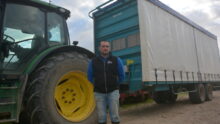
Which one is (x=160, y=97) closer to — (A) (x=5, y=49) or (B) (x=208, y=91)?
(B) (x=208, y=91)

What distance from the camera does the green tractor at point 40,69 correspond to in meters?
3.12

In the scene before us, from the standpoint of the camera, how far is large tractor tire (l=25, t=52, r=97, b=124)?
3131 millimetres

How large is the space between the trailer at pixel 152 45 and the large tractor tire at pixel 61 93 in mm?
2251

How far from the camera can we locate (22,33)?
3635 millimetres

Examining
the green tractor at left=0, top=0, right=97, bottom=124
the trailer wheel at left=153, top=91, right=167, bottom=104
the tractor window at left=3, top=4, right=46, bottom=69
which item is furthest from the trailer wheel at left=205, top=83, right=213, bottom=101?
the tractor window at left=3, top=4, right=46, bottom=69

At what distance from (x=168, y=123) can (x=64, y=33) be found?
3.35m

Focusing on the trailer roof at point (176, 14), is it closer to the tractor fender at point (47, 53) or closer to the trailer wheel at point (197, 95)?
the trailer wheel at point (197, 95)

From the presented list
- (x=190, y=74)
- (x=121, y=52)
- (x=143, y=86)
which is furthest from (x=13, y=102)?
(x=190, y=74)

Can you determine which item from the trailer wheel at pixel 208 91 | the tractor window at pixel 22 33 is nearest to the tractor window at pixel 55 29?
the tractor window at pixel 22 33

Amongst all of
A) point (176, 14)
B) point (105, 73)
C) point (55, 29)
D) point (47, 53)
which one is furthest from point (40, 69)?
point (176, 14)

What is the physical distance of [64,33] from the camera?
14.4 feet

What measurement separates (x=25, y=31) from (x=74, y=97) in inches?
57.6

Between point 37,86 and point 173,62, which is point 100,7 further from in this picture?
point 37,86

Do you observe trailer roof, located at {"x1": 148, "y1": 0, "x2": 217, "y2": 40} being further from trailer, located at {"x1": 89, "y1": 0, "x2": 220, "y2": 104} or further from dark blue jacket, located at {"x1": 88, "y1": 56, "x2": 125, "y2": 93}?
dark blue jacket, located at {"x1": 88, "y1": 56, "x2": 125, "y2": 93}
